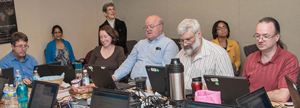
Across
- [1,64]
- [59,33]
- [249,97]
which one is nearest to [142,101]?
[249,97]

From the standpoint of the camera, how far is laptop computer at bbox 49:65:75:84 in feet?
9.53

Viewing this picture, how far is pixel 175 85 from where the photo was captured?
1.96 metres

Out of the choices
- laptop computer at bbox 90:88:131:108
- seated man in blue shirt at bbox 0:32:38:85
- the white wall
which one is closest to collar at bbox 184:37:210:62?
Result: laptop computer at bbox 90:88:131:108

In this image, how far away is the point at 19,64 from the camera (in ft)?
10.9

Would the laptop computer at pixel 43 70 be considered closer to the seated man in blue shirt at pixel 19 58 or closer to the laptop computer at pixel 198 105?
the seated man in blue shirt at pixel 19 58

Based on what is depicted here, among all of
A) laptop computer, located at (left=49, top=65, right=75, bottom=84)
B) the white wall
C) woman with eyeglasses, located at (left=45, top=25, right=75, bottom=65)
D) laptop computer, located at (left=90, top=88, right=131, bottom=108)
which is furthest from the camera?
woman with eyeglasses, located at (left=45, top=25, right=75, bottom=65)

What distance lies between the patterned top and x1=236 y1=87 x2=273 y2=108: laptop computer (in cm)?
436

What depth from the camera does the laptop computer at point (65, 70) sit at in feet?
9.53

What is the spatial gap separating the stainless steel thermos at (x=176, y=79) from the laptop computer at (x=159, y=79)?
10cm

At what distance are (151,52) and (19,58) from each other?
1.68 meters

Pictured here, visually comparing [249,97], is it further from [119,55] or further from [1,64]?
[1,64]

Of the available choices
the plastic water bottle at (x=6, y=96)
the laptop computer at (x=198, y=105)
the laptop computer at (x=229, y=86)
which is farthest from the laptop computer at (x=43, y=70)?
the laptop computer at (x=198, y=105)

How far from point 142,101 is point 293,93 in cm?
109

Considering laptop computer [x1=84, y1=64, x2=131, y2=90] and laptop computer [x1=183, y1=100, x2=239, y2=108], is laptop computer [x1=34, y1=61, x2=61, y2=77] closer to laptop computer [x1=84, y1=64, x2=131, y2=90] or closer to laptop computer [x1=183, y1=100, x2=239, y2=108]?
laptop computer [x1=84, y1=64, x2=131, y2=90]
